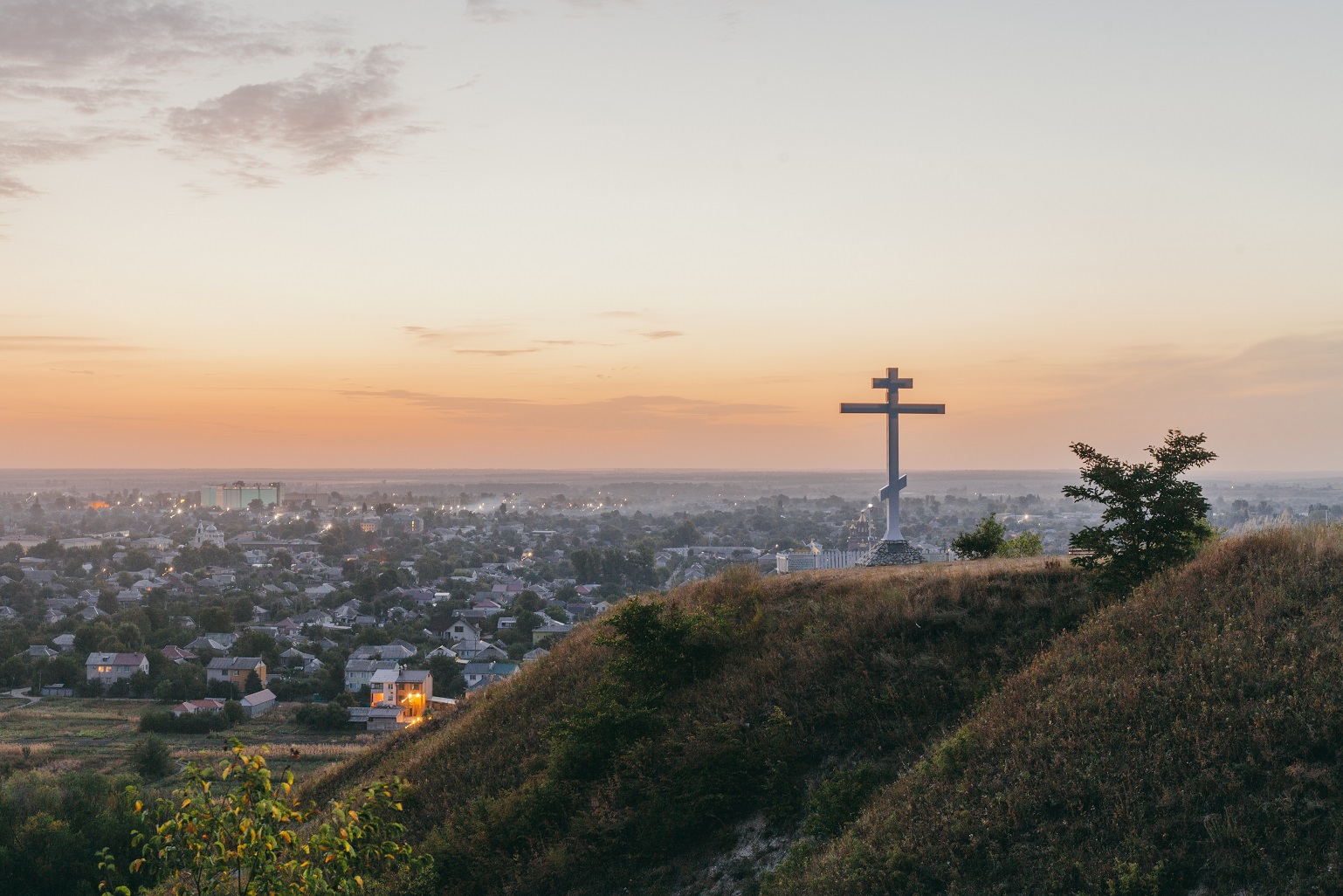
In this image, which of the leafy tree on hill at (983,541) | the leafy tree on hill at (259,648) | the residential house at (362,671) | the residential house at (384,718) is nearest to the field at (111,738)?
the residential house at (384,718)

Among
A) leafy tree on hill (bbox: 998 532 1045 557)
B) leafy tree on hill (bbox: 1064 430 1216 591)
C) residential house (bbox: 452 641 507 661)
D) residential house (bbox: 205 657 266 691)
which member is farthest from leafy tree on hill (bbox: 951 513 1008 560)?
residential house (bbox: 205 657 266 691)

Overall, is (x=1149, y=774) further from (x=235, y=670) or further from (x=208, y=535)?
(x=208, y=535)

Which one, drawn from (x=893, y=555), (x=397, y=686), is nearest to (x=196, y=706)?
(x=397, y=686)

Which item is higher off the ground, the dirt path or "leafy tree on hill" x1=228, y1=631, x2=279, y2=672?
"leafy tree on hill" x1=228, y1=631, x2=279, y2=672

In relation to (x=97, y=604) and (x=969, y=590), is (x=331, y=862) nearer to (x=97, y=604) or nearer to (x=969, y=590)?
(x=969, y=590)

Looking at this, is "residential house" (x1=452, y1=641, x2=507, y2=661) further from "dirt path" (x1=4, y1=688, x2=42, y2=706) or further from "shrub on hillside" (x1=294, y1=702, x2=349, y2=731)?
"dirt path" (x1=4, y1=688, x2=42, y2=706)

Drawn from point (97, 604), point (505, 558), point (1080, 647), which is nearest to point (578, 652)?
point (1080, 647)
